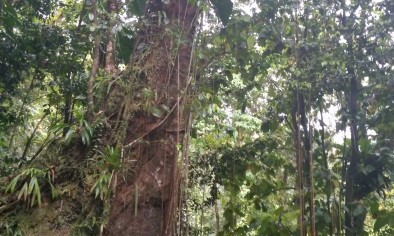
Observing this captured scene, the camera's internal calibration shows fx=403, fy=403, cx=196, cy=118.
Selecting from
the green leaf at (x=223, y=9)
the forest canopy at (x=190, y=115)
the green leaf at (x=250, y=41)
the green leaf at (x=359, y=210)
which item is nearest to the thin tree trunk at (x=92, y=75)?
the forest canopy at (x=190, y=115)

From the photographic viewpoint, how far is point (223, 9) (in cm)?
310

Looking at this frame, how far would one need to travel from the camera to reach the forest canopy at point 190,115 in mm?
2100

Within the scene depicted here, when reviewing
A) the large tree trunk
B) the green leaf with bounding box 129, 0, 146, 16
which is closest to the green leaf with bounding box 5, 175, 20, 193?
the large tree trunk

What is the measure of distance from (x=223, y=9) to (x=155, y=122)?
1.22 m

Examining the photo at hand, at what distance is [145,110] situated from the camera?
2.34 m

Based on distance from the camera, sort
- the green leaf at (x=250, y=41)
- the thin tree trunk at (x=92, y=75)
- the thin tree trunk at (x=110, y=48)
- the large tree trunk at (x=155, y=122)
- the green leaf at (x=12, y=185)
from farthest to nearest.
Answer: the green leaf at (x=250, y=41)
the thin tree trunk at (x=110, y=48)
the thin tree trunk at (x=92, y=75)
the large tree trunk at (x=155, y=122)
the green leaf at (x=12, y=185)

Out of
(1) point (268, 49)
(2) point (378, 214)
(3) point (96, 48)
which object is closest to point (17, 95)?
(3) point (96, 48)

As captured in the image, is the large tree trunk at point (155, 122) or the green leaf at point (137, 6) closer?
the large tree trunk at point (155, 122)

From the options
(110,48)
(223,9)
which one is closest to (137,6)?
(110,48)

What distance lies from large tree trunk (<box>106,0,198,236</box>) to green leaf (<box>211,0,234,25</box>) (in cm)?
32

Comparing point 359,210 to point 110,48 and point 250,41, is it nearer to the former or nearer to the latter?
point 250,41

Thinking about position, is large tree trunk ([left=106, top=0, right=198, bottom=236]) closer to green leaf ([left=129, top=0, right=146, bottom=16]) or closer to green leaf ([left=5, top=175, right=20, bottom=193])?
green leaf ([left=129, top=0, right=146, bottom=16])

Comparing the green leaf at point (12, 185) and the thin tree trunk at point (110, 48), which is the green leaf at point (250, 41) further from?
the green leaf at point (12, 185)

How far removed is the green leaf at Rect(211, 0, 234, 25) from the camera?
3.02 metres
